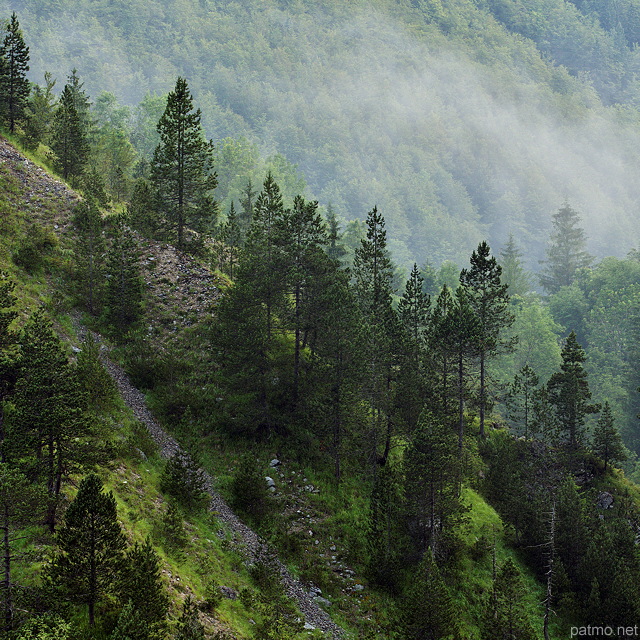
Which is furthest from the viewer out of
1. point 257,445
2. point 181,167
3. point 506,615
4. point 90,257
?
point 181,167

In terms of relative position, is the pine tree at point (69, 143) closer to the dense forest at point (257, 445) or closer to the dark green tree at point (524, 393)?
the dense forest at point (257, 445)

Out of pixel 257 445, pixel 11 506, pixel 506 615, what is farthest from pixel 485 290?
pixel 11 506

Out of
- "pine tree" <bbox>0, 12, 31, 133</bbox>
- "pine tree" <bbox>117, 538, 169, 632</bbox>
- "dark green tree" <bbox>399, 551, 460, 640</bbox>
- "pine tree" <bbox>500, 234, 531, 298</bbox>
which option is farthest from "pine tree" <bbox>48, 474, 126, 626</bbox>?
"pine tree" <bbox>500, 234, 531, 298</bbox>

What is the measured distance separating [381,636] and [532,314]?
7256 cm

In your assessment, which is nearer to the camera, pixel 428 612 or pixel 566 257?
pixel 428 612

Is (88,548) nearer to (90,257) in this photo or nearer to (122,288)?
(122,288)

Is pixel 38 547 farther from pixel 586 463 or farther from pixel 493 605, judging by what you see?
pixel 586 463

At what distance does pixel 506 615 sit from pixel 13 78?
5421 cm

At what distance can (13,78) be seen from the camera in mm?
44156

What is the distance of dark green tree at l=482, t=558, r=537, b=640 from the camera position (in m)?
20.6

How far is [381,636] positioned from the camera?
70.4 ft

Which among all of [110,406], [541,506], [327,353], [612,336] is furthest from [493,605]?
[612,336]

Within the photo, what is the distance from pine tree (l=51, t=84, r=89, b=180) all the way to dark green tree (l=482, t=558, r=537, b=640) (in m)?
45.8

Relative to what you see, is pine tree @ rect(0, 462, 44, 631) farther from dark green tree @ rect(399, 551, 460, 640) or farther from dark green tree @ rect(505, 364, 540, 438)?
dark green tree @ rect(505, 364, 540, 438)
